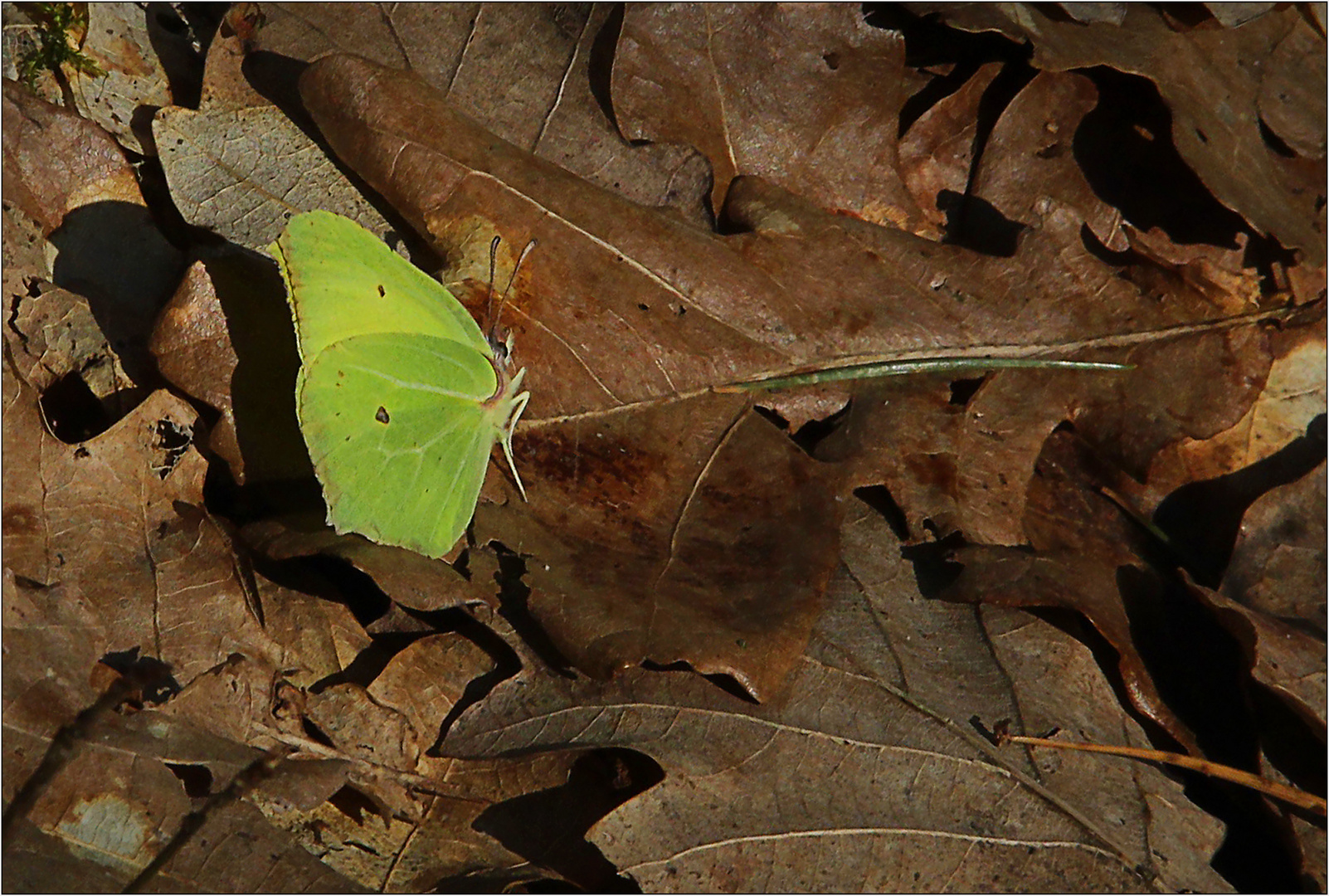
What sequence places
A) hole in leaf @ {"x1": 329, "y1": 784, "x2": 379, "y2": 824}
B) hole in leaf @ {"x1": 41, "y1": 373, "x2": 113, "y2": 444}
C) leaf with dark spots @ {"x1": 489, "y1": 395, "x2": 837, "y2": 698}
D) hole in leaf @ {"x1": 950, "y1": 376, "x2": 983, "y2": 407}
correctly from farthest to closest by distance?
hole in leaf @ {"x1": 950, "y1": 376, "x2": 983, "y2": 407} → hole in leaf @ {"x1": 41, "y1": 373, "x2": 113, "y2": 444} → hole in leaf @ {"x1": 329, "y1": 784, "x2": 379, "y2": 824} → leaf with dark spots @ {"x1": 489, "y1": 395, "x2": 837, "y2": 698}

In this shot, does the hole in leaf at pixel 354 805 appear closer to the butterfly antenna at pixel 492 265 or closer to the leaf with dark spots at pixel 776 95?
the butterfly antenna at pixel 492 265

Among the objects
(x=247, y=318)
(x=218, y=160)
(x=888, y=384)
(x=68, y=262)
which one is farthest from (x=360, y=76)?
(x=888, y=384)

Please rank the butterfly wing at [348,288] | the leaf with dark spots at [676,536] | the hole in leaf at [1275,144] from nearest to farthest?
the butterfly wing at [348,288] < the leaf with dark spots at [676,536] < the hole in leaf at [1275,144]

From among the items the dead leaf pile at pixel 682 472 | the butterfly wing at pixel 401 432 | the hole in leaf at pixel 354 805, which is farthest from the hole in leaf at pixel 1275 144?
the hole in leaf at pixel 354 805

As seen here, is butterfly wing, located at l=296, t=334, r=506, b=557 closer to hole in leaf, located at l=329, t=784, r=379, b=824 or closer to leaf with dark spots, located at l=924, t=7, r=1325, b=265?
hole in leaf, located at l=329, t=784, r=379, b=824

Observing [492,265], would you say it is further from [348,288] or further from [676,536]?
[676,536]

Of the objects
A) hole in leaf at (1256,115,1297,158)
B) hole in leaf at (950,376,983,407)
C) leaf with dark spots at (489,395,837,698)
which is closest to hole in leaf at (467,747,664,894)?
leaf with dark spots at (489,395,837,698)

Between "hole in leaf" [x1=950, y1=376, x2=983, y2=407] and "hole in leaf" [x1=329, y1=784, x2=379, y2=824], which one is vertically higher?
"hole in leaf" [x1=950, y1=376, x2=983, y2=407]

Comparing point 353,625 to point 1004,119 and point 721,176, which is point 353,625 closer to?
point 721,176

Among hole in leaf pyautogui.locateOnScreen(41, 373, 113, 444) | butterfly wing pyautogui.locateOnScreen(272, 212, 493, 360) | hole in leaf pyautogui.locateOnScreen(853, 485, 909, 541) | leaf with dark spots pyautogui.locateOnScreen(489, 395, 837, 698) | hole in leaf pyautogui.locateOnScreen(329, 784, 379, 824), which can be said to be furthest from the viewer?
hole in leaf pyautogui.locateOnScreen(853, 485, 909, 541)
